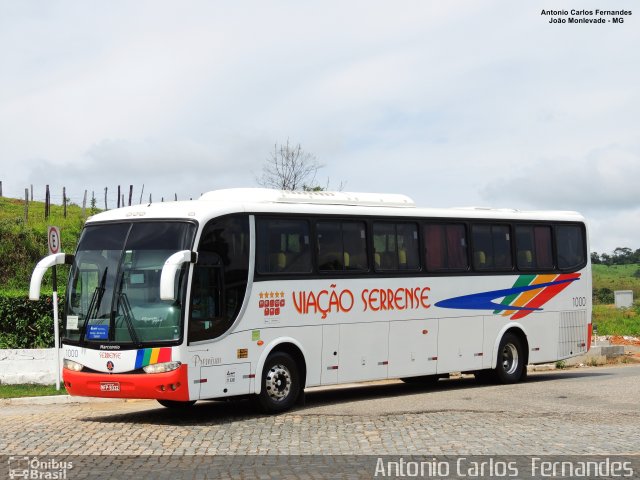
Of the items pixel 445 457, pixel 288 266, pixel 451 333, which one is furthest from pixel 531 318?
pixel 445 457

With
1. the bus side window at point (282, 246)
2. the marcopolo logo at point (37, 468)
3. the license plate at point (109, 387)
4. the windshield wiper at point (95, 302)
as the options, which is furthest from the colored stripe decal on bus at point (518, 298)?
the marcopolo logo at point (37, 468)

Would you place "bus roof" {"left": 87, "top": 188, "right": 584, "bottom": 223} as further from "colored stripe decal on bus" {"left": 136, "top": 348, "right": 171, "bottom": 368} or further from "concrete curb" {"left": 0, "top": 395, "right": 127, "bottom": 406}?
"concrete curb" {"left": 0, "top": 395, "right": 127, "bottom": 406}

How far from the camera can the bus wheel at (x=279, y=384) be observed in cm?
1647

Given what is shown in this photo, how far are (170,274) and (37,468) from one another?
4117mm

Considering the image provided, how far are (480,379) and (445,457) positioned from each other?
36.7 feet

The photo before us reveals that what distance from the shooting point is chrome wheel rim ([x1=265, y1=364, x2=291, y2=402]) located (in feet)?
54.5

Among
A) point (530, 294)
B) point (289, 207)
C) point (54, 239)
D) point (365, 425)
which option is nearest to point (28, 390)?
point (54, 239)

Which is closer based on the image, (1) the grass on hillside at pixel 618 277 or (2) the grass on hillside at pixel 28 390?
(2) the grass on hillside at pixel 28 390

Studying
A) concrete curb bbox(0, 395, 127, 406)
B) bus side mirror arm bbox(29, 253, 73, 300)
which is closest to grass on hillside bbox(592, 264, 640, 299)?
concrete curb bbox(0, 395, 127, 406)

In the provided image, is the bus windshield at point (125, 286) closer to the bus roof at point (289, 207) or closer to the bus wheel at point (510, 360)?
the bus roof at point (289, 207)

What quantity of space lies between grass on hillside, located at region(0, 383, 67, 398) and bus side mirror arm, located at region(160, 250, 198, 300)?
6.17m

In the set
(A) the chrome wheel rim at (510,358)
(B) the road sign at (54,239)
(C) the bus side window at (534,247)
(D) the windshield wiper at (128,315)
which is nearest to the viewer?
(D) the windshield wiper at (128,315)

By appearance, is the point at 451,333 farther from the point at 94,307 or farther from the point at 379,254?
the point at 94,307

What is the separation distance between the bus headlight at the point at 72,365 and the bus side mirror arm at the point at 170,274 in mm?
1971
